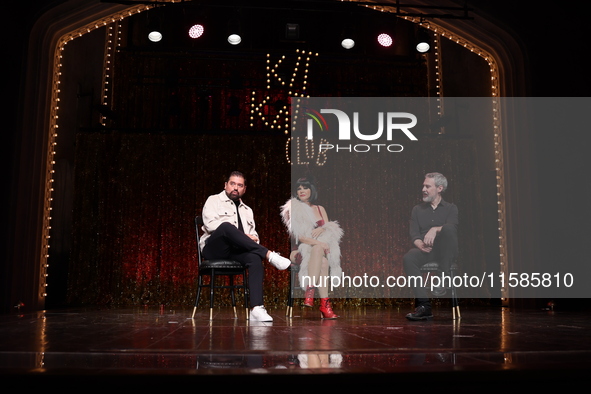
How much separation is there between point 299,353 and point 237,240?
6.26 feet

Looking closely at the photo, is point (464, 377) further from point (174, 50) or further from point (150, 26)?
point (174, 50)

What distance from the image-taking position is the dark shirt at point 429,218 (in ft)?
14.1

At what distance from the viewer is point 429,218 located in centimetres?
430

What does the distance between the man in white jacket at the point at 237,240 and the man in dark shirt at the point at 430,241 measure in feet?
3.43

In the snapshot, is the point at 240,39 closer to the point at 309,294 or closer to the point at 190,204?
the point at 190,204

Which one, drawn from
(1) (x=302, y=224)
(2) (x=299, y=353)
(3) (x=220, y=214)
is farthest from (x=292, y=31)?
(2) (x=299, y=353)

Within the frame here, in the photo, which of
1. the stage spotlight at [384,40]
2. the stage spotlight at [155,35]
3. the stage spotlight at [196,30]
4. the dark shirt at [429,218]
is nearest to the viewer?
the dark shirt at [429,218]

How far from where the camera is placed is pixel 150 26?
664 centimetres

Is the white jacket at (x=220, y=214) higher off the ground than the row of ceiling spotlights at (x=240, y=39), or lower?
lower

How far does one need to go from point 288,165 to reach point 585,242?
14.7 feet

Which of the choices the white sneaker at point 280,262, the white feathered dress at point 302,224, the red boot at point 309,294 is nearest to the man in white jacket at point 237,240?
the white sneaker at point 280,262

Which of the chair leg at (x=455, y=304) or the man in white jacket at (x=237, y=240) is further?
the chair leg at (x=455, y=304)

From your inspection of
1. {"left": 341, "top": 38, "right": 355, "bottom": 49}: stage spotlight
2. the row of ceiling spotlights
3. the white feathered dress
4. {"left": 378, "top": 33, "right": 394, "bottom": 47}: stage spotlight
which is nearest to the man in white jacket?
the white feathered dress

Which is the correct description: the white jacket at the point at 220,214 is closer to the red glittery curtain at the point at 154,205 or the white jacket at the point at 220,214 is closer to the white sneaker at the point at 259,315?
the white sneaker at the point at 259,315
